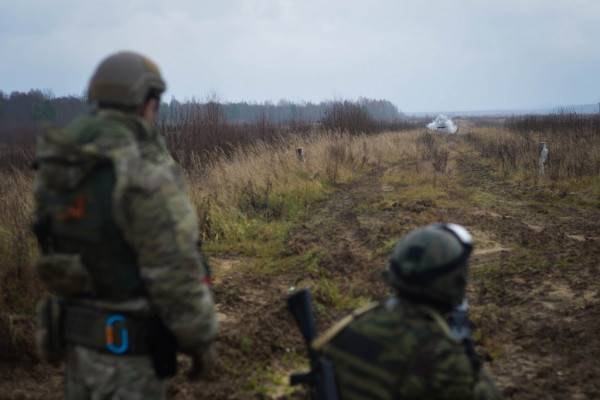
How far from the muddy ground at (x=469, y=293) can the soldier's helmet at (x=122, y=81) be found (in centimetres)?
226

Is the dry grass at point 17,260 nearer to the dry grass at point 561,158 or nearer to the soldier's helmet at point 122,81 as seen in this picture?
the soldier's helmet at point 122,81

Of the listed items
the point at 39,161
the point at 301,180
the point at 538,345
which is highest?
the point at 39,161

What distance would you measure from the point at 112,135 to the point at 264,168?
9.68m

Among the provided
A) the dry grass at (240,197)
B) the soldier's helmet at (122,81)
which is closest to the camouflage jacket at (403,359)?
the soldier's helmet at (122,81)

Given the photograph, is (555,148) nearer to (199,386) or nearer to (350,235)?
(350,235)

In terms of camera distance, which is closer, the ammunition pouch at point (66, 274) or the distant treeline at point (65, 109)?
the ammunition pouch at point (66, 274)

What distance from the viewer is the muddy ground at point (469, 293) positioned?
3.72 meters

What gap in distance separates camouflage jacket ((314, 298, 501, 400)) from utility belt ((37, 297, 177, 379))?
2.00 ft

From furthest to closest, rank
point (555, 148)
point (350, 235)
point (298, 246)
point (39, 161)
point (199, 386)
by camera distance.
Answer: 1. point (555, 148)
2. point (350, 235)
3. point (298, 246)
4. point (199, 386)
5. point (39, 161)

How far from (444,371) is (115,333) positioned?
1131 mm

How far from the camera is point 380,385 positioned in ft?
5.74

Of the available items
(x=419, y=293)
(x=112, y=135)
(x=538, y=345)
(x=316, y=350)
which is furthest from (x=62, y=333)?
(x=538, y=345)

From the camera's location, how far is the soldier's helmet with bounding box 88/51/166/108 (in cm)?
197

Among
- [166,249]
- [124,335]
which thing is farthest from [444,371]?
[124,335]
